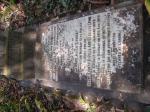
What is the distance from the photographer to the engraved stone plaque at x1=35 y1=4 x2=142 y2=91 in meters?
3.25

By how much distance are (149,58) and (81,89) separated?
118 centimetres

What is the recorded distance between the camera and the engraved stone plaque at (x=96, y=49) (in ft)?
10.7

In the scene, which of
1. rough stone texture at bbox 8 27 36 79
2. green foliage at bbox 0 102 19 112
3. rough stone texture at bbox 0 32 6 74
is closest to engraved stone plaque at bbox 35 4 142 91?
rough stone texture at bbox 8 27 36 79

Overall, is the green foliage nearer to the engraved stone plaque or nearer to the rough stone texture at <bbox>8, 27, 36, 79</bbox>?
the rough stone texture at <bbox>8, 27, 36, 79</bbox>

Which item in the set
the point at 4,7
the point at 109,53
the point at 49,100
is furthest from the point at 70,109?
the point at 4,7

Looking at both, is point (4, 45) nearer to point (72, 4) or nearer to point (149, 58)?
point (72, 4)

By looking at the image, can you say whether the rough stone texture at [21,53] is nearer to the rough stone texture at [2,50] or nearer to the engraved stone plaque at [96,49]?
the rough stone texture at [2,50]

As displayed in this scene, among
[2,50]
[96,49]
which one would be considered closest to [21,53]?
[2,50]

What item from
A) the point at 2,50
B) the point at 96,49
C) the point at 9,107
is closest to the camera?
the point at 96,49

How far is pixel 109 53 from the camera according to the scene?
3.49 m

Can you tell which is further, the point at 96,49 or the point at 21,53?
the point at 21,53

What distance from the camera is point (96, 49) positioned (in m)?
3.69

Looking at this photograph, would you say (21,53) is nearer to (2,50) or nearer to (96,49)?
(2,50)

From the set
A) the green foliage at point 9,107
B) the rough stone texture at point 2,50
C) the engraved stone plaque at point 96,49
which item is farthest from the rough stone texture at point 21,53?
the green foliage at point 9,107
